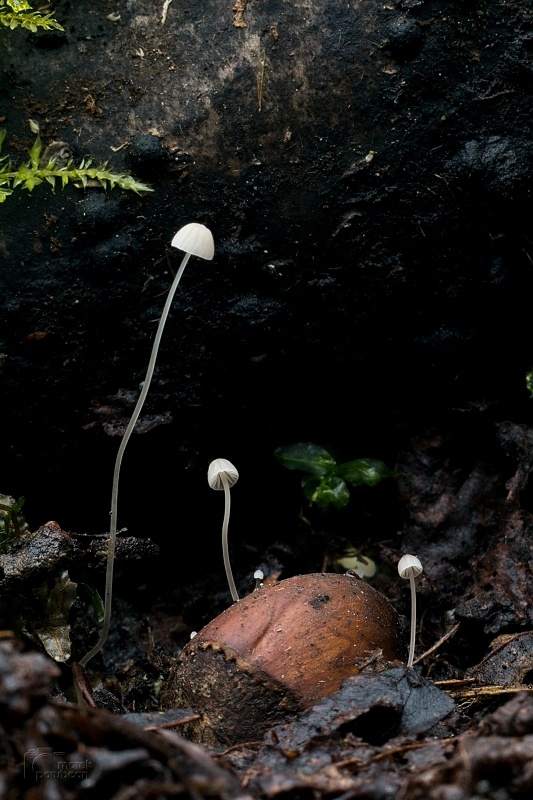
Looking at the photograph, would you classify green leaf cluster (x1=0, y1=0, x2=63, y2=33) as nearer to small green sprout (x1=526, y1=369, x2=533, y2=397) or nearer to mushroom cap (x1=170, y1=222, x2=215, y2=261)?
mushroom cap (x1=170, y1=222, x2=215, y2=261)

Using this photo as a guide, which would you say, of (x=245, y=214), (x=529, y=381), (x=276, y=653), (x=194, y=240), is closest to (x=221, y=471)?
(x=276, y=653)

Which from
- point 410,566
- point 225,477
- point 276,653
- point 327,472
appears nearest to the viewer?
point 276,653

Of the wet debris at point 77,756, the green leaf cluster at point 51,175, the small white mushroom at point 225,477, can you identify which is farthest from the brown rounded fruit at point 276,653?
the green leaf cluster at point 51,175

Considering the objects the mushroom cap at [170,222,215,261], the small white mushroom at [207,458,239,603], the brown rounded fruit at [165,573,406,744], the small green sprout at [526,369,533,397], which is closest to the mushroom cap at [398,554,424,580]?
the brown rounded fruit at [165,573,406,744]

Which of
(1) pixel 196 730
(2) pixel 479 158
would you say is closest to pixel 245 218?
(2) pixel 479 158

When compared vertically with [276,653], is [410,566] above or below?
above

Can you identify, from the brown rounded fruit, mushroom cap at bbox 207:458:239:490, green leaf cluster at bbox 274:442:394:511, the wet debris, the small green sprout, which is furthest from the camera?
green leaf cluster at bbox 274:442:394:511

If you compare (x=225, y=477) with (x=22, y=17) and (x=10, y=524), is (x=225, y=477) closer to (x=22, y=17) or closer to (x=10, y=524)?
(x=10, y=524)
